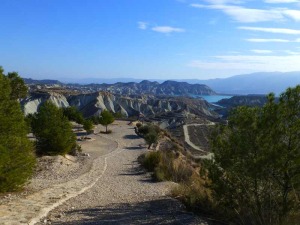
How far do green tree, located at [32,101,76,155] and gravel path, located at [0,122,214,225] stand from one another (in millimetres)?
5590

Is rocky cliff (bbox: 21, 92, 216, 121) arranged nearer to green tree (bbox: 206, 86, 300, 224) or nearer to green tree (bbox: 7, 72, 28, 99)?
green tree (bbox: 7, 72, 28, 99)

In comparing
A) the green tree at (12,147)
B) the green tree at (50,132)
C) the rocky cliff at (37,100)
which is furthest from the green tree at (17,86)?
the rocky cliff at (37,100)

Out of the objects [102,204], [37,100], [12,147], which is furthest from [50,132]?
[37,100]

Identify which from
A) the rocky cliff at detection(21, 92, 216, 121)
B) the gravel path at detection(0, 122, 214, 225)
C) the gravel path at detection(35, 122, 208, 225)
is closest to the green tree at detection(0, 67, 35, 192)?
the gravel path at detection(0, 122, 214, 225)

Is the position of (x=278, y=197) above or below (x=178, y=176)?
above

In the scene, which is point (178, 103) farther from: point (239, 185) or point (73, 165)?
point (239, 185)

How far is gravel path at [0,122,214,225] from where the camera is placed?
9234 mm

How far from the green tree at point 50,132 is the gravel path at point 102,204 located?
5590 millimetres

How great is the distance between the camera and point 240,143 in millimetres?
8156

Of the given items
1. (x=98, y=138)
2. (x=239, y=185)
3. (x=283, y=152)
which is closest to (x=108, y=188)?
(x=239, y=185)

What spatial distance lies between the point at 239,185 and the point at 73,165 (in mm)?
14736

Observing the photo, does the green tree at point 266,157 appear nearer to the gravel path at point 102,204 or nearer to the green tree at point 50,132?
the gravel path at point 102,204

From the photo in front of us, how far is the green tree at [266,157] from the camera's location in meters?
8.01

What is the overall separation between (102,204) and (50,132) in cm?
1261
